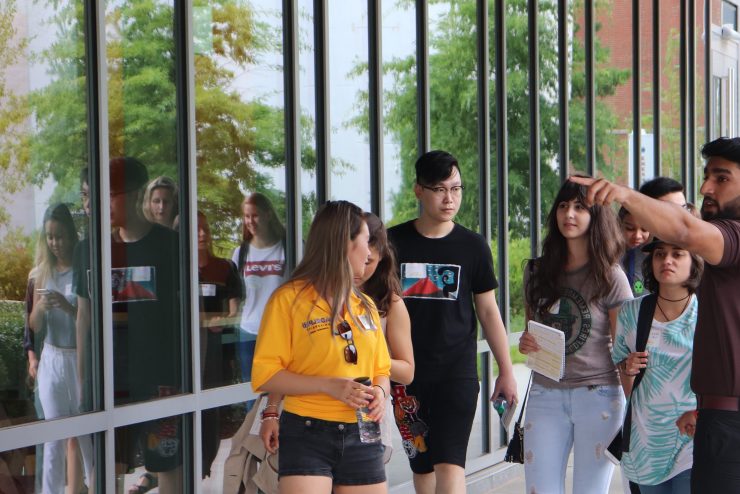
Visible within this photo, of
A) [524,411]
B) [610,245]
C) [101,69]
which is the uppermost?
[101,69]

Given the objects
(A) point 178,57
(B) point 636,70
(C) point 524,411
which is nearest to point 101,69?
(A) point 178,57

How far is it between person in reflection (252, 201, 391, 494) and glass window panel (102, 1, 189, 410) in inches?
52.2

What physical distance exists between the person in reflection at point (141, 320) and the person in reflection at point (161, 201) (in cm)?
4

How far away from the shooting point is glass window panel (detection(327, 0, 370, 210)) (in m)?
6.55

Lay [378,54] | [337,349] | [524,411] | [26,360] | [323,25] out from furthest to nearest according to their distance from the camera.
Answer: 1. [378,54]
2. [323,25]
3. [524,411]
4. [26,360]
5. [337,349]

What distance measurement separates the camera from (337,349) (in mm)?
3971

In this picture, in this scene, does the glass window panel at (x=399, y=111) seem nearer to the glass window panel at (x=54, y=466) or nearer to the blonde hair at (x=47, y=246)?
the blonde hair at (x=47, y=246)

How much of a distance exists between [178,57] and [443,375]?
6.57 ft

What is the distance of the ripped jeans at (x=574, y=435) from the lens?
5051mm

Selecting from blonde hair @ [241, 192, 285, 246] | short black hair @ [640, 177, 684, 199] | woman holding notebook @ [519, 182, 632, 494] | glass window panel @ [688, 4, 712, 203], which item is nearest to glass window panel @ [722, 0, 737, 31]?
glass window panel @ [688, 4, 712, 203]

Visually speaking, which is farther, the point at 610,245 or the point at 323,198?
the point at 323,198

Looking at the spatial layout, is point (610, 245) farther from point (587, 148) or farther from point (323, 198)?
point (587, 148)

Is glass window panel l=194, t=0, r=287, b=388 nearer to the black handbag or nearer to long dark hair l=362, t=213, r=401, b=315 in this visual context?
long dark hair l=362, t=213, r=401, b=315

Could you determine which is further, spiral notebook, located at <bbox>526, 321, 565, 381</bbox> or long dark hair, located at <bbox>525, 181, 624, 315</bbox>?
long dark hair, located at <bbox>525, 181, 624, 315</bbox>
